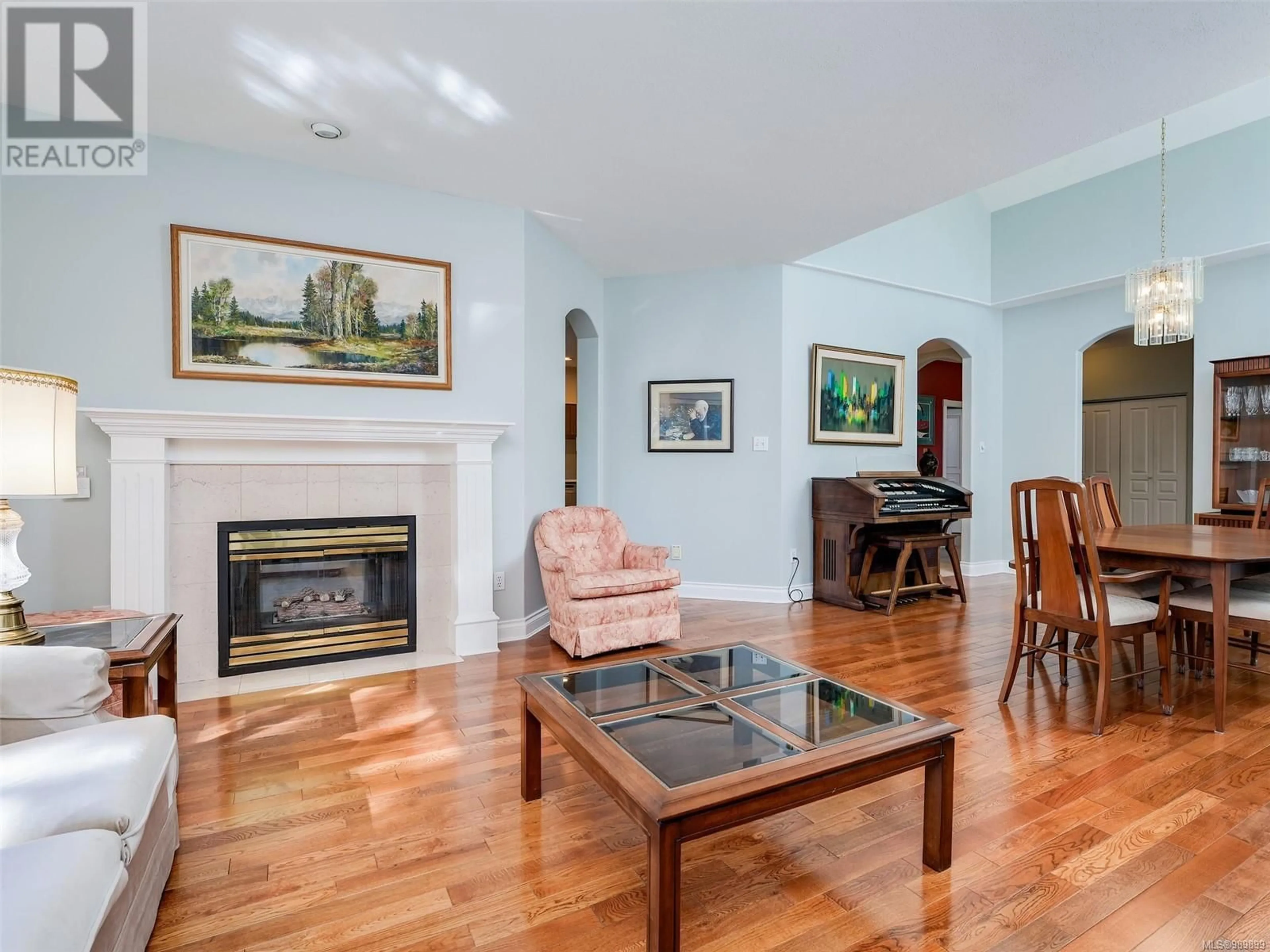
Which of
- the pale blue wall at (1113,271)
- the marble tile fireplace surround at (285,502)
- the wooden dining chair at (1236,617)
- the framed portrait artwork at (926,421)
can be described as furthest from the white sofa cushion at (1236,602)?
the framed portrait artwork at (926,421)

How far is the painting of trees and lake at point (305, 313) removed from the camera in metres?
3.15

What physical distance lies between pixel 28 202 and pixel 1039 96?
447cm

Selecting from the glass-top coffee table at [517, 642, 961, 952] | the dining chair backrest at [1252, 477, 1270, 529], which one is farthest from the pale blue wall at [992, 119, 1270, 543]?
the glass-top coffee table at [517, 642, 961, 952]

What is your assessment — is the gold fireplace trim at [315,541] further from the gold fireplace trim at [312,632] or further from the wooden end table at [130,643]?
the wooden end table at [130,643]

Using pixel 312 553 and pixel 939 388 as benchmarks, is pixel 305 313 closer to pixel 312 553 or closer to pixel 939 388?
pixel 312 553

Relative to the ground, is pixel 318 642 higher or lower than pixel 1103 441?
lower

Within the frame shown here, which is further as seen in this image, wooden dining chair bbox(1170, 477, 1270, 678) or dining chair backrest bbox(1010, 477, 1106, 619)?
wooden dining chair bbox(1170, 477, 1270, 678)

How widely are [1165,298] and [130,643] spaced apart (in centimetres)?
539

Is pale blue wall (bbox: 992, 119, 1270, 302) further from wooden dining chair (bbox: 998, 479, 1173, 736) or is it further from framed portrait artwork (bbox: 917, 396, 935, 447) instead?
wooden dining chair (bbox: 998, 479, 1173, 736)

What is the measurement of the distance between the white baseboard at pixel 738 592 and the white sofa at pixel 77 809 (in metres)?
3.85

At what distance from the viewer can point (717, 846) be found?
5.98 feet

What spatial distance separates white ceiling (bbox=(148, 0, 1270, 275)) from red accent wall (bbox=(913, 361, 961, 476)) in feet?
17.5

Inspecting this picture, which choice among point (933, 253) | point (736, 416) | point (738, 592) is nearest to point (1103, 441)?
point (933, 253)

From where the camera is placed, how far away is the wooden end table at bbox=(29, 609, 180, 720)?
1.81 metres
